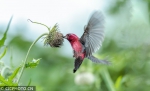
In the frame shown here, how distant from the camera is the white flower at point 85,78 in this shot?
2037mm

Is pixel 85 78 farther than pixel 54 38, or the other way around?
pixel 85 78

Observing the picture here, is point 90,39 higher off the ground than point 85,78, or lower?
higher

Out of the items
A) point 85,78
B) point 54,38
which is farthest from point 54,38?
point 85,78

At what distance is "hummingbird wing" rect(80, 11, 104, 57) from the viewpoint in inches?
39.6

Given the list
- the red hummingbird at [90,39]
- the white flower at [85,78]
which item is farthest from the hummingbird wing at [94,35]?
the white flower at [85,78]

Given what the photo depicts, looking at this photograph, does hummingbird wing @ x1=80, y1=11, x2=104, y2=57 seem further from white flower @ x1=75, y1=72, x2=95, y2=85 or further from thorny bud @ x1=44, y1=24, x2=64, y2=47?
white flower @ x1=75, y1=72, x2=95, y2=85

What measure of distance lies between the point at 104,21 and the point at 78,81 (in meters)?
1.08

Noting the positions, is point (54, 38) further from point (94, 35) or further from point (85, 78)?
point (85, 78)

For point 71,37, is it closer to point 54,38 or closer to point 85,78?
point 54,38

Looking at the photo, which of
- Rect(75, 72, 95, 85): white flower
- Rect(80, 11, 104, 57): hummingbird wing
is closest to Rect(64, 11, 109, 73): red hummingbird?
Rect(80, 11, 104, 57): hummingbird wing

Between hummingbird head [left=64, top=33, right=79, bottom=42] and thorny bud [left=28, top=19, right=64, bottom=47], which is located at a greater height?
hummingbird head [left=64, top=33, right=79, bottom=42]

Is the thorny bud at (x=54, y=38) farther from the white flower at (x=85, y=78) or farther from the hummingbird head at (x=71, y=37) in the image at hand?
the white flower at (x=85, y=78)

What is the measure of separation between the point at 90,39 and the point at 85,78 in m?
1.03

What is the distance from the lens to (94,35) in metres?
1.02
